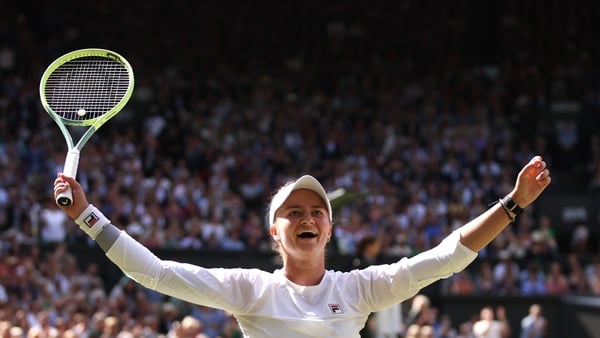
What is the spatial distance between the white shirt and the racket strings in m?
1.19

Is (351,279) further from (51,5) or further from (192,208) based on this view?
(51,5)

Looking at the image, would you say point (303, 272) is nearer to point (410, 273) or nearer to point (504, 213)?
point (410, 273)

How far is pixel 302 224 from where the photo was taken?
14.0 ft

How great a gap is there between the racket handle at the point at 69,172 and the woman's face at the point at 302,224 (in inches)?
30.0

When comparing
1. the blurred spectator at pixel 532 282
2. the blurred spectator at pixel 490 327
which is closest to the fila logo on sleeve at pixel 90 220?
the blurred spectator at pixel 490 327

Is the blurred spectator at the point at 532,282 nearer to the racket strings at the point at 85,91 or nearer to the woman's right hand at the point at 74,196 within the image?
the racket strings at the point at 85,91

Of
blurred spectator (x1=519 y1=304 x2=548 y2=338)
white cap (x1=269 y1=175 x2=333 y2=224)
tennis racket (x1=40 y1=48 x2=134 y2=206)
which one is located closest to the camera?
white cap (x1=269 y1=175 x2=333 y2=224)

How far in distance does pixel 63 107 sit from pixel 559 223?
1473cm

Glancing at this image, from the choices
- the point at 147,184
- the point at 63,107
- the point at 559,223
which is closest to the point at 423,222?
the point at 559,223

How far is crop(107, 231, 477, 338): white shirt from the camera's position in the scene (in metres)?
4.15

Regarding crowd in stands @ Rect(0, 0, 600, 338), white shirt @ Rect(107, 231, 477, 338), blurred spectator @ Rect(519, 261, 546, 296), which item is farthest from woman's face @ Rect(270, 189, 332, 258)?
blurred spectator @ Rect(519, 261, 546, 296)

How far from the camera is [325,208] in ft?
14.3

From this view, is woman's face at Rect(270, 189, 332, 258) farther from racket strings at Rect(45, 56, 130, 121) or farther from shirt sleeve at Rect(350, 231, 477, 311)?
racket strings at Rect(45, 56, 130, 121)

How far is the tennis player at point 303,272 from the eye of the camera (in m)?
4.15
